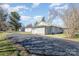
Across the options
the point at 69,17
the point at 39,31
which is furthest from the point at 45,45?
the point at 69,17

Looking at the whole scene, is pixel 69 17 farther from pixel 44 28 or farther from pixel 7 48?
pixel 7 48

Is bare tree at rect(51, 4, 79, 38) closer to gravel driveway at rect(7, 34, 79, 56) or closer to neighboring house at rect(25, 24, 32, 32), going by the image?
gravel driveway at rect(7, 34, 79, 56)

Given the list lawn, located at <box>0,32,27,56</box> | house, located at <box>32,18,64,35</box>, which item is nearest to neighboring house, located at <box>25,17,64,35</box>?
house, located at <box>32,18,64,35</box>

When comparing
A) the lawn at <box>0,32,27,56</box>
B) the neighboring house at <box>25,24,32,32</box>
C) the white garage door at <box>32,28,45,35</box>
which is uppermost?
the neighboring house at <box>25,24,32,32</box>

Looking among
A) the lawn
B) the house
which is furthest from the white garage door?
the lawn

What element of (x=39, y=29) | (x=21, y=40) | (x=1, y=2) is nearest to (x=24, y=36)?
(x=21, y=40)

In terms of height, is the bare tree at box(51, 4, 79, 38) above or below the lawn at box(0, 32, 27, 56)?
above

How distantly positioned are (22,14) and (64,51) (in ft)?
1.60

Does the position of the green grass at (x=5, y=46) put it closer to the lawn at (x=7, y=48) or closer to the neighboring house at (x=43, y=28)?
the lawn at (x=7, y=48)

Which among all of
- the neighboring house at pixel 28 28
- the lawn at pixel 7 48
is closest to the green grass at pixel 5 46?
the lawn at pixel 7 48

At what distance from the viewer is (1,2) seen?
1.52m

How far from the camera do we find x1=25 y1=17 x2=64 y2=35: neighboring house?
4.97 ft

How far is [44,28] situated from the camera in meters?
1.53

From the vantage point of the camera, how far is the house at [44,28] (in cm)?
152
